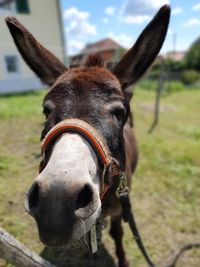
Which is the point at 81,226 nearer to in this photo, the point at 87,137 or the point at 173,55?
the point at 87,137

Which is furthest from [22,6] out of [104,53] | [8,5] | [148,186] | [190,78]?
[190,78]

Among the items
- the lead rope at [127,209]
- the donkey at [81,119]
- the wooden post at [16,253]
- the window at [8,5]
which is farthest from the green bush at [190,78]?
the wooden post at [16,253]

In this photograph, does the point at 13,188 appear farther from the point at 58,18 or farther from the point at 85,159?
the point at 58,18

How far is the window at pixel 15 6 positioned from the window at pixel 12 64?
6.95 feet

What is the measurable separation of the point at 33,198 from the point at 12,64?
13.6 metres

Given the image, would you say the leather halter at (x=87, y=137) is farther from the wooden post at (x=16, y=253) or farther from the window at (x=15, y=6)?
the window at (x=15, y=6)

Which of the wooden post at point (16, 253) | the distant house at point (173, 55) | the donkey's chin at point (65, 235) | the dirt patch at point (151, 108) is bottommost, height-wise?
the distant house at point (173, 55)

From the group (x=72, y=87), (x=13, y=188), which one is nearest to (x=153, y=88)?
(x=13, y=188)

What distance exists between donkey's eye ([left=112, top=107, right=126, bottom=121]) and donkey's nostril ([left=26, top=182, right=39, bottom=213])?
83cm

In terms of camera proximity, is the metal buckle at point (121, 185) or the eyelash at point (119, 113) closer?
the eyelash at point (119, 113)

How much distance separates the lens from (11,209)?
12.4ft

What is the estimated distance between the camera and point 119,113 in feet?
7.02

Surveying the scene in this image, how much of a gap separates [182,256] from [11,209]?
231cm

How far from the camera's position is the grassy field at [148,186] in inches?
143
